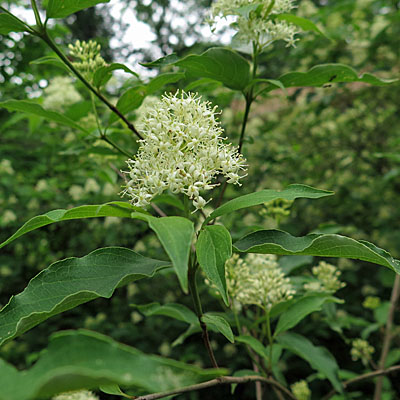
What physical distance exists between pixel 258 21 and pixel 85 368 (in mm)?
1551

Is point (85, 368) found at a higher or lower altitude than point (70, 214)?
lower

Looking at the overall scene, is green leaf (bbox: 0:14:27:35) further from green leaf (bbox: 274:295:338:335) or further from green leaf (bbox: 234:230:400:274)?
green leaf (bbox: 274:295:338:335)

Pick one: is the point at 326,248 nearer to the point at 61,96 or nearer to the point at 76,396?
the point at 76,396

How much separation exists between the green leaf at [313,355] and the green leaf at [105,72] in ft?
4.64

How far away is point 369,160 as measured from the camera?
4730mm

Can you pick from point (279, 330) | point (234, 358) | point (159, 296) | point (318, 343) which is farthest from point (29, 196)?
point (318, 343)

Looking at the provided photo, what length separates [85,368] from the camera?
1.60 feet

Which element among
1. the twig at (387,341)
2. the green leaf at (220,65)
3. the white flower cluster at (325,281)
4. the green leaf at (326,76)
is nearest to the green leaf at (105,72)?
the green leaf at (220,65)

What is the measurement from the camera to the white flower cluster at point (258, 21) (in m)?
1.58

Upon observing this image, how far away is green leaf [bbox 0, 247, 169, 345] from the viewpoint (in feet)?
2.94

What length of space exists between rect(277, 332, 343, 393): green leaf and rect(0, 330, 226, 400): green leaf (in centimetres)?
144

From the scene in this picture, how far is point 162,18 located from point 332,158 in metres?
3.99

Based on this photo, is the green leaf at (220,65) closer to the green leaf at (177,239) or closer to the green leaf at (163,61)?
the green leaf at (163,61)

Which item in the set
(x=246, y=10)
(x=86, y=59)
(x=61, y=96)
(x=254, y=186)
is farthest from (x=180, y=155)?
(x=254, y=186)
